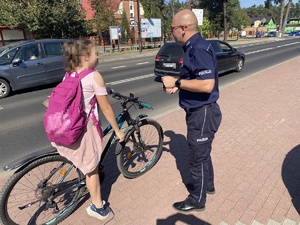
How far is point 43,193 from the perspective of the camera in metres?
2.34

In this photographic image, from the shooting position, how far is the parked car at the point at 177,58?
950cm

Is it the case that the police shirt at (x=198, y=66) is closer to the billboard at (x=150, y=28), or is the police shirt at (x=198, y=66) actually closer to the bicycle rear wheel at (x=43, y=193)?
the bicycle rear wheel at (x=43, y=193)

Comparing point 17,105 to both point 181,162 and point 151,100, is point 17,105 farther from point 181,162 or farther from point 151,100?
point 181,162

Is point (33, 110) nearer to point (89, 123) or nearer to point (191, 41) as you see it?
point (89, 123)

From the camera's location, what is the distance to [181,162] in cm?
356

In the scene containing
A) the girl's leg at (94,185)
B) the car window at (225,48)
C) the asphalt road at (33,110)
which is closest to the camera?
the girl's leg at (94,185)

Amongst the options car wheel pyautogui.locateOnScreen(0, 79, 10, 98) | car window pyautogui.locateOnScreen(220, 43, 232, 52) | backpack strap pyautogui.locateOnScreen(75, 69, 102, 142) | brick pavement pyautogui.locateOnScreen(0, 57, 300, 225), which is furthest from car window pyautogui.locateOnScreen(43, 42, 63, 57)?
backpack strap pyautogui.locateOnScreen(75, 69, 102, 142)

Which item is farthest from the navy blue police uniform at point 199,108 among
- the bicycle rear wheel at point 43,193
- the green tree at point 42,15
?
the green tree at point 42,15

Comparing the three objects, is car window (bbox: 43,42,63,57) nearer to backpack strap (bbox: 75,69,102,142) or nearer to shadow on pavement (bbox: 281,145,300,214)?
backpack strap (bbox: 75,69,102,142)

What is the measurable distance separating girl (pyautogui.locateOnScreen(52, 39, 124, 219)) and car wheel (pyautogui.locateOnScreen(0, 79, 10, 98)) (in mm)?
7088

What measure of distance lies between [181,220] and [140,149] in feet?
3.60

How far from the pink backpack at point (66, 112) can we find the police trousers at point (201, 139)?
1.09 meters

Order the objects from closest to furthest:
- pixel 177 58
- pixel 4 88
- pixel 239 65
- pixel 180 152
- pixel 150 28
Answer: pixel 180 152
pixel 4 88
pixel 177 58
pixel 239 65
pixel 150 28

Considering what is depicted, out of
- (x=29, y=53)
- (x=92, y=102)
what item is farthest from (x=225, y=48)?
(x=92, y=102)
